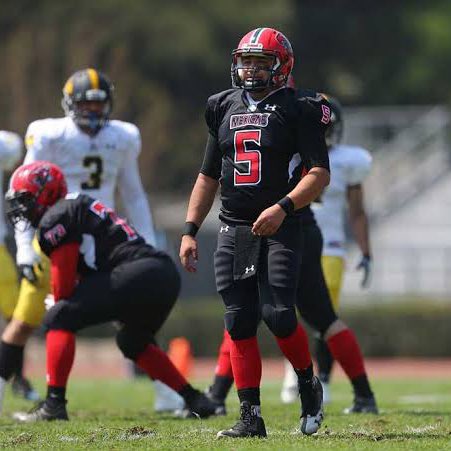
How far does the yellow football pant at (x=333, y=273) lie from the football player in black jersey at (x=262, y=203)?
2.61 metres

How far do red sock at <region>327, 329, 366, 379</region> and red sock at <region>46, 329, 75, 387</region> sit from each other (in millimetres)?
1575

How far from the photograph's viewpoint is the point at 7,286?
9.13 meters

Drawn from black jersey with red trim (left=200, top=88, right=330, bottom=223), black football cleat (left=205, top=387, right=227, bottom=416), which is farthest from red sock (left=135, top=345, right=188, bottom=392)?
black jersey with red trim (left=200, top=88, right=330, bottom=223)

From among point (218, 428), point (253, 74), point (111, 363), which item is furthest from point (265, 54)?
point (111, 363)

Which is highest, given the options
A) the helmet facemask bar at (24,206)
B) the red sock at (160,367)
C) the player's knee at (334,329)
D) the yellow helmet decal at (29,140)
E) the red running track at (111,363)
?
the yellow helmet decal at (29,140)

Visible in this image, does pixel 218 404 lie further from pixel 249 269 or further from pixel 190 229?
pixel 249 269

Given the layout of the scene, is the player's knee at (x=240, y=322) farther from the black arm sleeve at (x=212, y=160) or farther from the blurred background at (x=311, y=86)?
the blurred background at (x=311, y=86)

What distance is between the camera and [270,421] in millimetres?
7531

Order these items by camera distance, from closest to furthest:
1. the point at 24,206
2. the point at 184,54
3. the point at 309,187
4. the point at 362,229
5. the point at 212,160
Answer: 1. the point at 309,187
2. the point at 212,160
3. the point at 24,206
4. the point at 362,229
5. the point at 184,54

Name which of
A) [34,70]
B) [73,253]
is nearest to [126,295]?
[73,253]

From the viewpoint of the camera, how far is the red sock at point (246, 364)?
655 cm

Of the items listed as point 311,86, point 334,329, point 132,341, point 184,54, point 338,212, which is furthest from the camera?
point 311,86

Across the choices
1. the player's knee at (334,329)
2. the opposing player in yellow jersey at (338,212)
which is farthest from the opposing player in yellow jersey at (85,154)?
the opposing player in yellow jersey at (338,212)

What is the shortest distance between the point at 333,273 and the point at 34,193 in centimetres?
246
